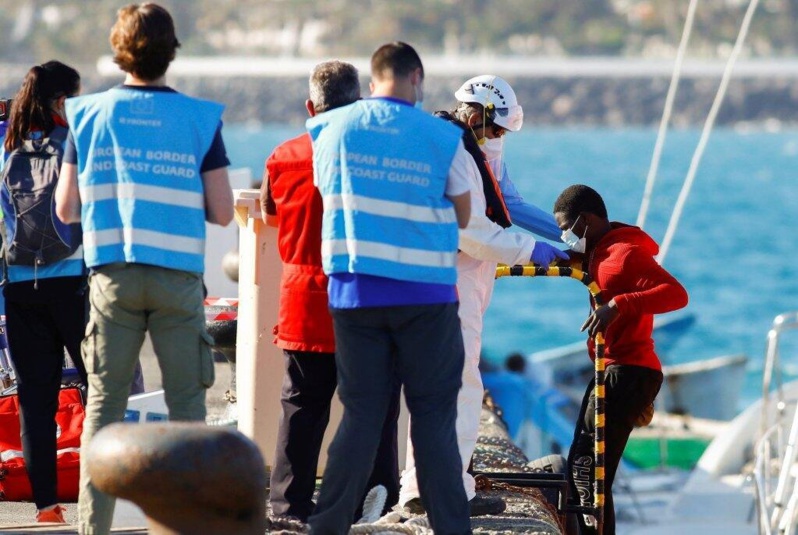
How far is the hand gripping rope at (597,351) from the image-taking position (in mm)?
6605

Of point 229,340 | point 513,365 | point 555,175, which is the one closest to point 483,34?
point 555,175

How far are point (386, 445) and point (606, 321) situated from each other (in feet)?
3.31

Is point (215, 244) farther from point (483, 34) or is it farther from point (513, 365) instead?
point (483, 34)

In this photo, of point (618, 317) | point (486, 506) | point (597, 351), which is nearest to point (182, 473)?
point (486, 506)

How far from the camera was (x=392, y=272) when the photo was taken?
17.8ft

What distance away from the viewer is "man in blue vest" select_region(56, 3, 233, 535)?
536cm

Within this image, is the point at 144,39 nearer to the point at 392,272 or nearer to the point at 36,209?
the point at 36,209

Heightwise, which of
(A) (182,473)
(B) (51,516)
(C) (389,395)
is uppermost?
(C) (389,395)

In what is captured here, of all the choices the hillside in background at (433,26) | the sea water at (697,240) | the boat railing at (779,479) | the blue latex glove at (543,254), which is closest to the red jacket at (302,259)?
the blue latex glove at (543,254)

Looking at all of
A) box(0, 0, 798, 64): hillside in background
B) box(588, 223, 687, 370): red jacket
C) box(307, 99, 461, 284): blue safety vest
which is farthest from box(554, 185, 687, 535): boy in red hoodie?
box(0, 0, 798, 64): hillside in background

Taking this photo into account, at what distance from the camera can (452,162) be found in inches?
217

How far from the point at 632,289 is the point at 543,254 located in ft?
1.46

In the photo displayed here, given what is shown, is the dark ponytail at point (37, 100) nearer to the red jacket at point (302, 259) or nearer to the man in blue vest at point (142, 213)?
the man in blue vest at point (142, 213)

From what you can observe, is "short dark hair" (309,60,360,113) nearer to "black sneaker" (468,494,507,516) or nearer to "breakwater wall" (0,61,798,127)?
"black sneaker" (468,494,507,516)
